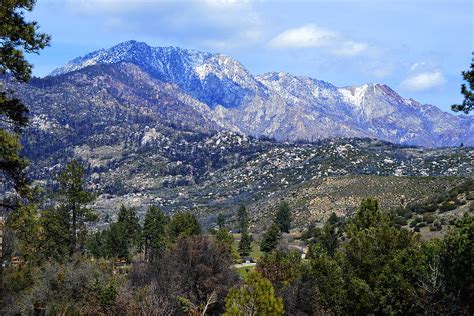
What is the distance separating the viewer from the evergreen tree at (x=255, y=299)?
716 inches

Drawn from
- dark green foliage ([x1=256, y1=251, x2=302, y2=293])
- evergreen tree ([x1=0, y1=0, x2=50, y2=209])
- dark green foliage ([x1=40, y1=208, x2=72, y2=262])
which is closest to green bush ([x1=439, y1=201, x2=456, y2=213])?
dark green foliage ([x1=256, y1=251, x2=302, y2=293])

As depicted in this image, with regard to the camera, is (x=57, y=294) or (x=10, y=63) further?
(x=57, y=294)

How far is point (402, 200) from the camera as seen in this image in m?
105

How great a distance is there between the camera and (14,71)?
1662 cm

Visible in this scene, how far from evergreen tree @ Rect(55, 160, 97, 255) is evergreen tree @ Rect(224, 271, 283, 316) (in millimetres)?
25869

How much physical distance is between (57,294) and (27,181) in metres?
16.8

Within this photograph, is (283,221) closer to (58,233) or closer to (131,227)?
(131,227)

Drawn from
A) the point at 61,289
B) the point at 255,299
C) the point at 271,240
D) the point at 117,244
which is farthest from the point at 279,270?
the point at 117,244

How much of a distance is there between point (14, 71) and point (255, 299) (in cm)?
1160

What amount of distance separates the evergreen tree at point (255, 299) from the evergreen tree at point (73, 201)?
84.9 ft

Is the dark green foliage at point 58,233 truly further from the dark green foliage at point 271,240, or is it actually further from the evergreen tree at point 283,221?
the evergreen tree at point 283,221

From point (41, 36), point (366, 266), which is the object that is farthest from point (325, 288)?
point (41, 36)

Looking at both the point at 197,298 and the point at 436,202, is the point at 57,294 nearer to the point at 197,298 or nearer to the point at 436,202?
the point at 197,298

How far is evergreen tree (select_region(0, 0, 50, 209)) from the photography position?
1606 cm
